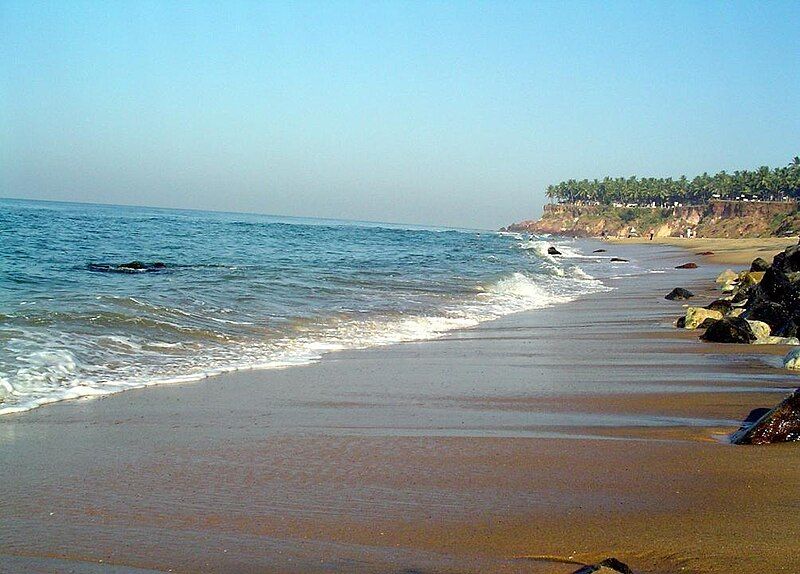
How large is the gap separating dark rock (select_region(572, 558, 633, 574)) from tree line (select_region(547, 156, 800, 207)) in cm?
12180

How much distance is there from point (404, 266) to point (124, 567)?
2415cm

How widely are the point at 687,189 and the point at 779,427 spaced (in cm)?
14699

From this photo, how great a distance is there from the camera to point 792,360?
24.9ft

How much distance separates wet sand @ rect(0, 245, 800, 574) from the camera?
10.3 ft

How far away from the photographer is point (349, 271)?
22.7 m

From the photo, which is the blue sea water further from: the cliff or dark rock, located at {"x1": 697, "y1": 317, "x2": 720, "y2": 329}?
the cliff

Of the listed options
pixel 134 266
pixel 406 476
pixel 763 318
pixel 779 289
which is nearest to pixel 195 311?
pixel 406 476

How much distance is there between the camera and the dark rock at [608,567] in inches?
110

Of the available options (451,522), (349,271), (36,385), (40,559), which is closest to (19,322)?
(36,385)

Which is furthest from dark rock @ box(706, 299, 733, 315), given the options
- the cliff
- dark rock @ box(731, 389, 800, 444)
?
the cliff

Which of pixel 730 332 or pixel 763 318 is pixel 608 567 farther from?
pixel 763 318

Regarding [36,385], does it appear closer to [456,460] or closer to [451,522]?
[456,460]

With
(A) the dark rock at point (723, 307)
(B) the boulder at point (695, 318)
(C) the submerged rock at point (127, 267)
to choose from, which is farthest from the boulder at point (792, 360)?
(C) the submerged rock at point (127, 267)

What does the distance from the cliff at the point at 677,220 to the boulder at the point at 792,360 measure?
221ft
